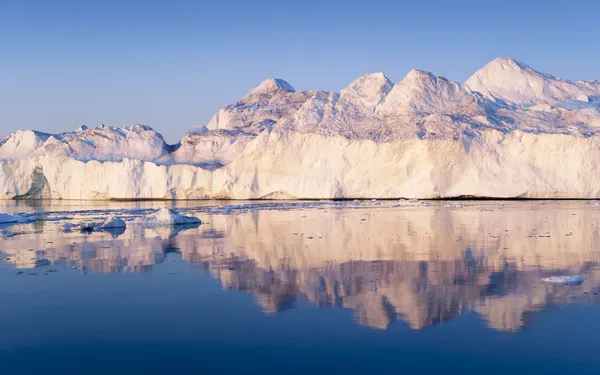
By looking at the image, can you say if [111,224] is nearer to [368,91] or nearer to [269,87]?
[368,91]

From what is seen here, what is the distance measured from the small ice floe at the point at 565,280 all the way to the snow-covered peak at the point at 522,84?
1282 inches

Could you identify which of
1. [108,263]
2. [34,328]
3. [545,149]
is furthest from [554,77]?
[34,328]

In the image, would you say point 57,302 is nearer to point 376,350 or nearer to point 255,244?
point 376,350

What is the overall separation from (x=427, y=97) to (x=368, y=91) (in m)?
3.65

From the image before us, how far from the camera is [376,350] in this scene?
13.9 feet

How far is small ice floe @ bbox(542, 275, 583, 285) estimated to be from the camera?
650cm

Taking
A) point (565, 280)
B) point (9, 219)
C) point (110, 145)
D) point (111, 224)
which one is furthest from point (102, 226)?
point (110, 145)

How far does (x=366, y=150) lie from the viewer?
32031 millimetres

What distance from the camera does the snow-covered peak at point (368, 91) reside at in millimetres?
34609

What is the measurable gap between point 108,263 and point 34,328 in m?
3.77

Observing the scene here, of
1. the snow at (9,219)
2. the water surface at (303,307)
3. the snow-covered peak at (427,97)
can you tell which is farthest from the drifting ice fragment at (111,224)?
the snow-covered peak at (427,97)

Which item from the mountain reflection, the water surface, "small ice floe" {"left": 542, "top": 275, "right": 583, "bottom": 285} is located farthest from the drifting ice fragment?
"small ice floe" {"left": 542, "top": 275, "right": 583, "bottom": 285}

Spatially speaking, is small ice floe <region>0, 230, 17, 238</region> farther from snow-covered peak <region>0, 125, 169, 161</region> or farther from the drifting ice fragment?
snow-covered peak <region>0, 125, 169, 161</region>

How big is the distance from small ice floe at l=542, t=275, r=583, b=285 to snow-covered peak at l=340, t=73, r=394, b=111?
1103 inches
